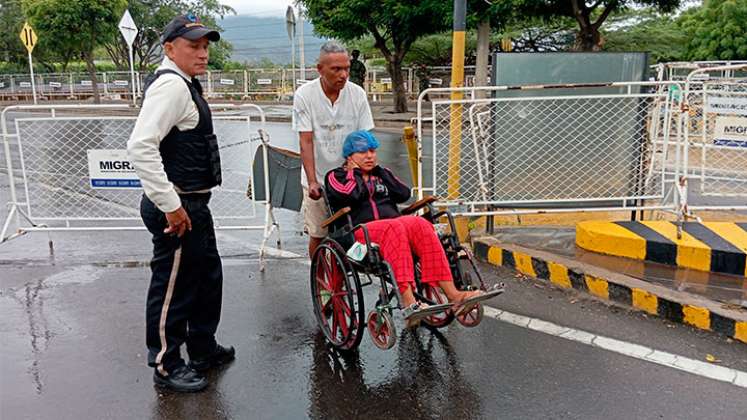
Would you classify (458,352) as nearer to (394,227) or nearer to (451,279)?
(451,279)

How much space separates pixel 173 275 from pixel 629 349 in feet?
8.82

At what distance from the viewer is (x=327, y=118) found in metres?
4.29

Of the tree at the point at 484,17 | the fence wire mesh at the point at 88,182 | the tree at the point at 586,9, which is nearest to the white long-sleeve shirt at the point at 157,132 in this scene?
the fence wire mesh at the point at 88,182

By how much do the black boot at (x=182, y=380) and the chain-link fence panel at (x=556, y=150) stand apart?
3139 mm

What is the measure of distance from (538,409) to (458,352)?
0.74 meters

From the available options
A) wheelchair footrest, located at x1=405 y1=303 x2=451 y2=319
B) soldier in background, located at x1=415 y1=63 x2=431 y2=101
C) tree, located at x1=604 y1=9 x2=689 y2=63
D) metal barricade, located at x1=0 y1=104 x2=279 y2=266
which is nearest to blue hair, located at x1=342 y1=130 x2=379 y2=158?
wheelchair footrest, located at x1=405 y1=303 x2=451 y2=319

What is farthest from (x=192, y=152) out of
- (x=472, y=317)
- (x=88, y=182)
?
(x=88, y=182)

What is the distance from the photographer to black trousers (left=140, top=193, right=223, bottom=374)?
3.38 metres

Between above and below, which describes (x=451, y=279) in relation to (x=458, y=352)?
above

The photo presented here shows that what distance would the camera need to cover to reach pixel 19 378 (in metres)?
3.58

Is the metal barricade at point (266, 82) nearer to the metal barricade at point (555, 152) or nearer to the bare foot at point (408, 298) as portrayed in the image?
the metal barricade at point (555, 152)

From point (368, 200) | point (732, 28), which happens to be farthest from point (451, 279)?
point (732, 28)

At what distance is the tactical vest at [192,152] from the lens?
3236 millimetres

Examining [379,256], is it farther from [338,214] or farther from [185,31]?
[185,31]
